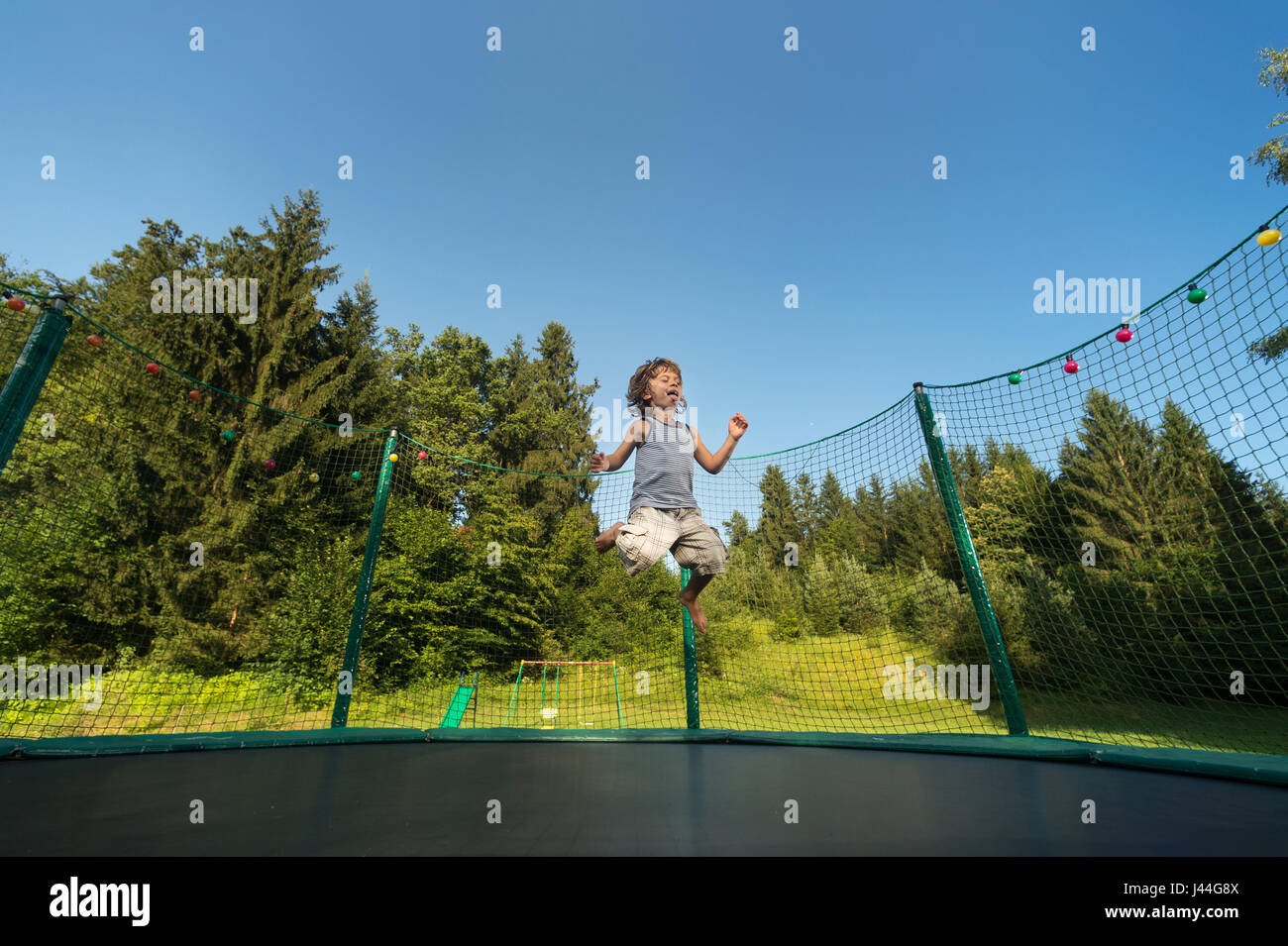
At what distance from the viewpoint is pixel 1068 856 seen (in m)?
1.03

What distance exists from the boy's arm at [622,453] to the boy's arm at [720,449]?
9.5 inches

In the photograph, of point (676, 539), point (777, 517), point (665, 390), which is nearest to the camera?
point (676, 539)

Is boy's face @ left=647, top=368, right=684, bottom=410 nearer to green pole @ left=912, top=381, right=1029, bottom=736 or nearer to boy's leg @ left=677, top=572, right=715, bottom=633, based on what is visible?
boy's leg @ left=677, top=572, right=715, bottom=633

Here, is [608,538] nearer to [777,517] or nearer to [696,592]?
[696,592]

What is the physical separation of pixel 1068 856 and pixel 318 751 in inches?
113

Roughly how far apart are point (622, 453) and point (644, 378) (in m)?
0.41

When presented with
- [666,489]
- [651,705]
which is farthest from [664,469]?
[651,705]

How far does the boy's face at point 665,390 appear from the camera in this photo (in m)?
2.51

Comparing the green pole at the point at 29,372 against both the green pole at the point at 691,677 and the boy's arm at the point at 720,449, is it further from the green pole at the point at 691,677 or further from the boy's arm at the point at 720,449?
the green pole at the point at 691,677

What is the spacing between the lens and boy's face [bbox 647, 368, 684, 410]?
251 centimetres

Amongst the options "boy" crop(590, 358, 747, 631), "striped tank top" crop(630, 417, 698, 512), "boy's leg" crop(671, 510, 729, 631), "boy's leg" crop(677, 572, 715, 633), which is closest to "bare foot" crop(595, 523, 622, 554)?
"boy" crop(590, 358, 747, 631)

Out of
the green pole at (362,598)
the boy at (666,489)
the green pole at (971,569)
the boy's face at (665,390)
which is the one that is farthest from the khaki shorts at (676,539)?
the green pole at (362,598)

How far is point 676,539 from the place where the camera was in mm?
2293

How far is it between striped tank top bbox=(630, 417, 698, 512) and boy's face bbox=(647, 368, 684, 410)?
0.36 feet
